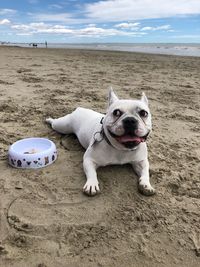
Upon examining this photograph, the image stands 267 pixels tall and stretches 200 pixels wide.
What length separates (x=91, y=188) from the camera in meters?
2.88

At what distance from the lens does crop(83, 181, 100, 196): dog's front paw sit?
9.35ft

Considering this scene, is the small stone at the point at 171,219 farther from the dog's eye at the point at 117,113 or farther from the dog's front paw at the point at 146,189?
the dog's eye at the point at 117,113

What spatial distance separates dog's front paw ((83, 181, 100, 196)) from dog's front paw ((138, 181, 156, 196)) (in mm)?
403

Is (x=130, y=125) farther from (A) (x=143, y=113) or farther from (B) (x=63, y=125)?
(B) (x=63, y=125)

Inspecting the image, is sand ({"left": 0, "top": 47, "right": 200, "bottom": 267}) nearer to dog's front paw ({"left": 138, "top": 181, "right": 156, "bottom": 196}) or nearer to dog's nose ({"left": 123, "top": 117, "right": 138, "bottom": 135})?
dog's front paw ({"left": 138, "top": 181, "right": 156, "bottom": 196})

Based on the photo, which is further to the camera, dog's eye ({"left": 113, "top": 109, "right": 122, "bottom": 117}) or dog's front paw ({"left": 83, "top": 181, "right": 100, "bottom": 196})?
dog's eye ({"left": 113, "top": 109, "right": 122, "bottom": 117})

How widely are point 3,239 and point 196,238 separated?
1.42 meters

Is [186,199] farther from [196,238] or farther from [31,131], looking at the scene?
[31,131]

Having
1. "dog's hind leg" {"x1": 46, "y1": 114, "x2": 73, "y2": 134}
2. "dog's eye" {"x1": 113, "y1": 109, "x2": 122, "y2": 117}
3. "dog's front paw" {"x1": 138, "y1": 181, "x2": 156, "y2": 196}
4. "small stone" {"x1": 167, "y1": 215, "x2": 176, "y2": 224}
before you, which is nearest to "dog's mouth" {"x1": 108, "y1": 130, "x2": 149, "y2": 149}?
"dog's eye" {"x1": 113, "y1": 109, "x2": 122, "y2": 117}

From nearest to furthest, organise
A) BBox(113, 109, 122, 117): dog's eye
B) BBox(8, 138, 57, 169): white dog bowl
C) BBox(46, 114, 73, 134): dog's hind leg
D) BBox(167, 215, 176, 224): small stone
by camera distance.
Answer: BBox(167, 215, 176, 224): small stone, BBox(113, 109, 122, 117): dog's eye, BBox(8, 138, 57, 169): white dog bowl, BBox(46, 114, 73, 134): dog's hind leg

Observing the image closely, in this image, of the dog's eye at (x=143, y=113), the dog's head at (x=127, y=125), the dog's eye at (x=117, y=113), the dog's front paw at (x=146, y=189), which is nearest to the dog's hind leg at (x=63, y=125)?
the dog's head at (x=127, y=125)

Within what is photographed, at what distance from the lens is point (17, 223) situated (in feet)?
7.98

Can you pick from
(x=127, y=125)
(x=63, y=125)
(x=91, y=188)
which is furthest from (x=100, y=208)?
(x=63, y=125)

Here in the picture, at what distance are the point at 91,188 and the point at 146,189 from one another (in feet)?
1.66
